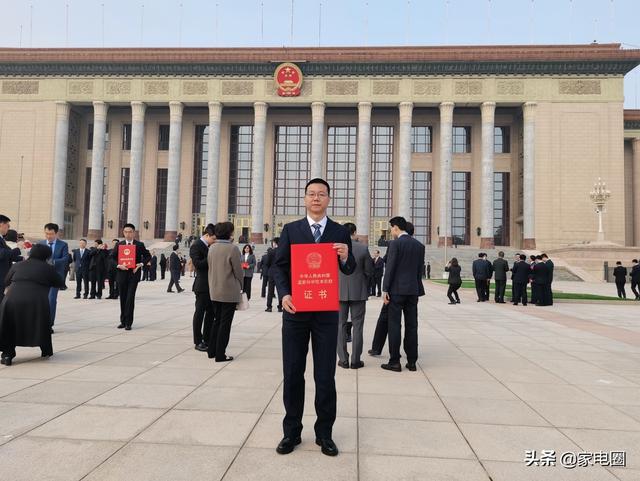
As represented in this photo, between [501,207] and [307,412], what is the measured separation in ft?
152

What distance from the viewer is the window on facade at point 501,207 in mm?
45812

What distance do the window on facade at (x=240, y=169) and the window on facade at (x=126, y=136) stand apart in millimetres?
11284

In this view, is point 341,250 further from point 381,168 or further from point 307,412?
point 381,168

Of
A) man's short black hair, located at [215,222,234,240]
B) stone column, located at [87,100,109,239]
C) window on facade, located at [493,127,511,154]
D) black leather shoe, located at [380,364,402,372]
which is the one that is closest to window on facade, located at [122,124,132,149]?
stone column, located at [87,100,109,239]

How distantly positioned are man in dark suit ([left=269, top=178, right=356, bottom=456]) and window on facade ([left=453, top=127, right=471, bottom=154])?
151 feet

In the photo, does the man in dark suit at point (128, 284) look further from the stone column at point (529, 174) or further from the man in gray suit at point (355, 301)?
the stone column at point (529, 174)

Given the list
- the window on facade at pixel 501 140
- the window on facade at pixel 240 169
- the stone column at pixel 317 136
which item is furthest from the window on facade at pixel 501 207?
the window on facade at pixel 240 169

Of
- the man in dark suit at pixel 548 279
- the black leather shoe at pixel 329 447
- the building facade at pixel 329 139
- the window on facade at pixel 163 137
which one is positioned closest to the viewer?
the black leather shoe at pixel 329 447

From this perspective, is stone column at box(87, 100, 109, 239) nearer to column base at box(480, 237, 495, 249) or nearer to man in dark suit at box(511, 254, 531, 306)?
column base at box(480, 237, 495, 249)

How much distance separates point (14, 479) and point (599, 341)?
30.6ft

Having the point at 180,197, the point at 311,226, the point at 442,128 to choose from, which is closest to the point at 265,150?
the point at 180,197

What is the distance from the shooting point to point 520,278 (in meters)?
15.6

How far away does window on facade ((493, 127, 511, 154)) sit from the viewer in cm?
4625

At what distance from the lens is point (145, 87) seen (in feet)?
142
